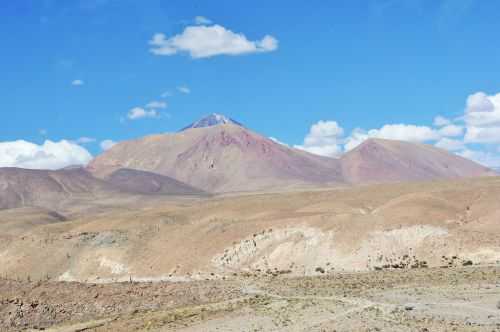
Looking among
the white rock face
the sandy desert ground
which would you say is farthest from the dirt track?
the white rock face

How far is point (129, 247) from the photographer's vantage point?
69.1m

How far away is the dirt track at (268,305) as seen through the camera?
98.1 ft

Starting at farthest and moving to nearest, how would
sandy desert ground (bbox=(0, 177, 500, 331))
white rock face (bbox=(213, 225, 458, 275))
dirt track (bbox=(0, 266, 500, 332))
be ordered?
white rock face (bbox=(213, 225, 458, 275)), sandy desert ground (bbox=(0, 177, 500, 331)), dirt track (bbox=(0, 266, 500, 332))

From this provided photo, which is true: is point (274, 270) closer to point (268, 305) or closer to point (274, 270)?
point (274, 270)

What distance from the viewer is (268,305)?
3494 centimetres


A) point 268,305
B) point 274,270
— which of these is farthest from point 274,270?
point 268,305

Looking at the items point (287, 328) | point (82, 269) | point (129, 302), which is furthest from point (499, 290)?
point (82, 269)

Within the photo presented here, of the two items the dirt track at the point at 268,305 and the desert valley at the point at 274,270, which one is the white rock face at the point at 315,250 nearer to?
the desert valley at the point at 274,270

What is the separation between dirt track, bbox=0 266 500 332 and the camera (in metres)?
29.9

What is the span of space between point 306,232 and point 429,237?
11.4 metres

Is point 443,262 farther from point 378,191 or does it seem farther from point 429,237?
point 378,191

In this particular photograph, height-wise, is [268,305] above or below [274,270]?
below

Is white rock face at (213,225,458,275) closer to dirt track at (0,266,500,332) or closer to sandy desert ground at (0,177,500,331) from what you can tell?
sandy desert ground at (0,177,500,331)

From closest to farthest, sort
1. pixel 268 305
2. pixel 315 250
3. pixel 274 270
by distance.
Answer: pixel 268 305, pixel 274 270, pixel 315 250
